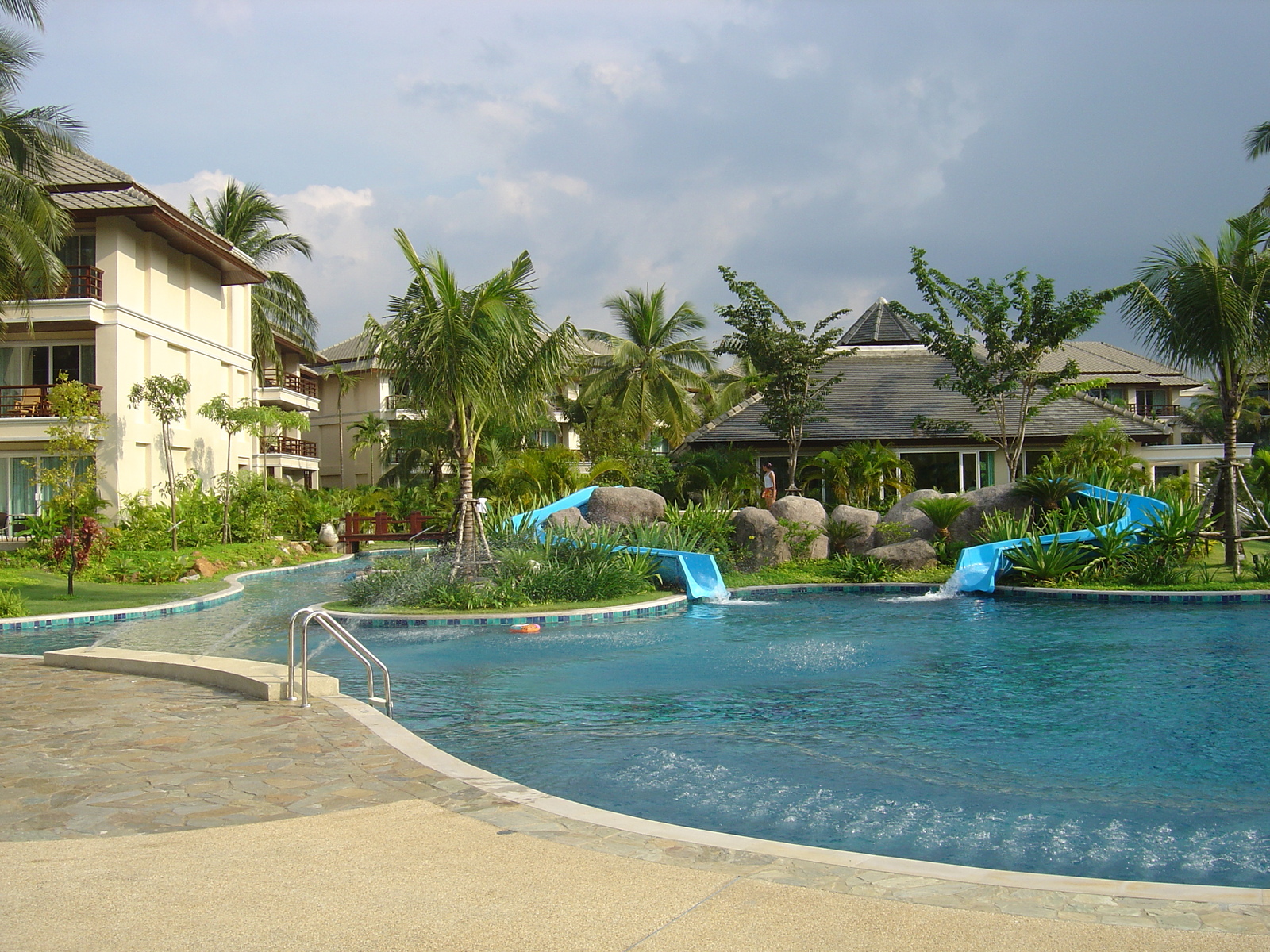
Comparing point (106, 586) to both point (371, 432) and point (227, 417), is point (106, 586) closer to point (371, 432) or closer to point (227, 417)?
point (227, 417)

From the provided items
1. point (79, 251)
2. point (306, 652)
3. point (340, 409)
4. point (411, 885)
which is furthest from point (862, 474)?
point (340, 409)

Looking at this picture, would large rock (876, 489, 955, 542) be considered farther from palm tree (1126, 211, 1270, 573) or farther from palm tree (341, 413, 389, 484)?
palm tree (341, 413, 389, 484)

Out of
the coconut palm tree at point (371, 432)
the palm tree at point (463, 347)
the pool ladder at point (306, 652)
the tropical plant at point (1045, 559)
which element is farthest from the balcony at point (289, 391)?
the pool ladder at point (306, 652)

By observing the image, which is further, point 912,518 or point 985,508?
point 912,518

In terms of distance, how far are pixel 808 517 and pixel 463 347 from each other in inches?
322

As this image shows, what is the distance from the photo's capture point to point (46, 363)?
2734cm

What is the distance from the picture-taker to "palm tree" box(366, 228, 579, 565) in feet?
50.3

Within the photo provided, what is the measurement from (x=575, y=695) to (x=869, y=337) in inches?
1141

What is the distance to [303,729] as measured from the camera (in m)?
7.02

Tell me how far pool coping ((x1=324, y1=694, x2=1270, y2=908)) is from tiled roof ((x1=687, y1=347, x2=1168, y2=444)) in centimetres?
2344

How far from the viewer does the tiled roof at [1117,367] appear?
168 feet

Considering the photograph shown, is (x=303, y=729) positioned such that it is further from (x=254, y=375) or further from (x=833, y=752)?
(x=254, y=375)

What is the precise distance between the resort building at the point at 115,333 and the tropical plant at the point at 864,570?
18.4 meters

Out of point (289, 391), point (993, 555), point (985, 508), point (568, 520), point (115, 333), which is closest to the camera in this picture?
point (993, 555)
